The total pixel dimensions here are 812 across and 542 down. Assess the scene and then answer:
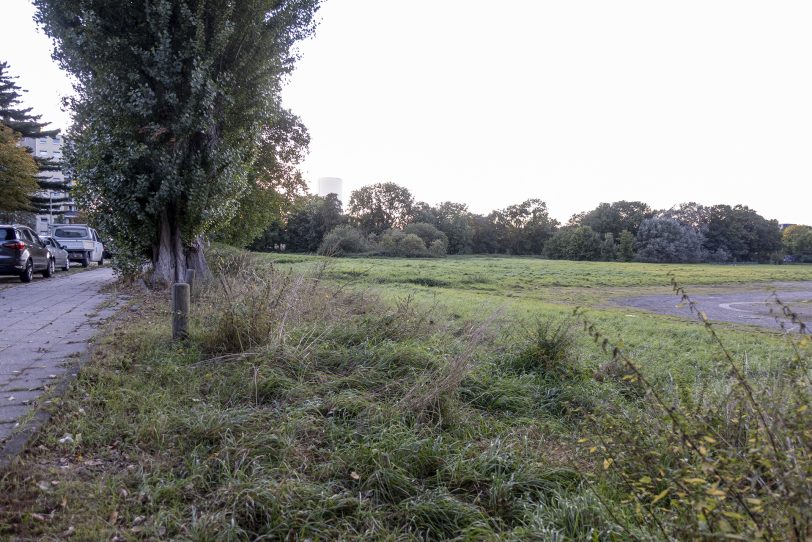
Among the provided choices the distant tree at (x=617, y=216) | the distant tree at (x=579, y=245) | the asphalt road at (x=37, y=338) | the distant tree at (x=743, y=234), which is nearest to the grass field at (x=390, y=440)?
the asphalt road at (x=37, y=338)

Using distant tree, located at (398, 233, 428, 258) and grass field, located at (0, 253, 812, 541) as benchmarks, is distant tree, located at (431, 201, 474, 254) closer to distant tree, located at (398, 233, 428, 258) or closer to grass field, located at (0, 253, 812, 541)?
distant tree, located at (398, 233, 428, 258)

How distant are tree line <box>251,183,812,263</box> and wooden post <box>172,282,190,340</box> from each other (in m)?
51.3

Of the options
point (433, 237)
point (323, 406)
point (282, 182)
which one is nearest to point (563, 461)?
point (323, 406)

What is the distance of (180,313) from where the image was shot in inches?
260

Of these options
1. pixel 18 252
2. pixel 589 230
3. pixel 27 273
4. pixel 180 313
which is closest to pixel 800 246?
pixel 589 230

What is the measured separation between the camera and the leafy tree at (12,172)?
29.4 m

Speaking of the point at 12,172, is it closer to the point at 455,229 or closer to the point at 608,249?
the point at 455,229

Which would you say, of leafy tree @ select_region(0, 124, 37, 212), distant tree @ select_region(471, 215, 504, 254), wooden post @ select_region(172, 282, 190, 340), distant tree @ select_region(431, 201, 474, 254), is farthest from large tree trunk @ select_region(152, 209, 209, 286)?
distant tree @ select_region(471, 215, 504, 254)

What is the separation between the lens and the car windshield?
2633 cm

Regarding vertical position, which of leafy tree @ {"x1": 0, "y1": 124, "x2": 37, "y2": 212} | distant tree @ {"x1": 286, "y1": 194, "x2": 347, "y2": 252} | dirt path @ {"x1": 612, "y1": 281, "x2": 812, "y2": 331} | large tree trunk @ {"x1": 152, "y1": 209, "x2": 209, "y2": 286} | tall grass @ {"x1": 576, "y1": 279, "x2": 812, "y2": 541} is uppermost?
leafy tree @ {"x1": 0, "y1": 124, "x2": 37, "y2": 212}

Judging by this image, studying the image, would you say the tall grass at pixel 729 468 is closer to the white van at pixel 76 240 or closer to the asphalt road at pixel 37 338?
the asphalt road at pixel 37 338

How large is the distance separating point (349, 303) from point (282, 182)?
48.5 feet

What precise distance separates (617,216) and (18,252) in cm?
8270

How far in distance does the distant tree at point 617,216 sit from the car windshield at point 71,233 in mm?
70696
